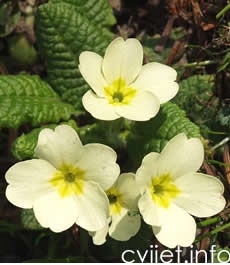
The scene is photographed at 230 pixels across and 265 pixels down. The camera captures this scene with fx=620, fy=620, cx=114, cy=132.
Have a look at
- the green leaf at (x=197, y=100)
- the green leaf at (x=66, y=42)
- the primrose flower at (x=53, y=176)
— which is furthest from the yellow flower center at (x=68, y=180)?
the green leaf at (x=197, y=100)

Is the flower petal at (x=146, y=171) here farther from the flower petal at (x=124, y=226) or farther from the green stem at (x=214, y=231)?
the green stem at (x=214, y=231)

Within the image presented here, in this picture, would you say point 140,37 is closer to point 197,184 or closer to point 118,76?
point 118,76

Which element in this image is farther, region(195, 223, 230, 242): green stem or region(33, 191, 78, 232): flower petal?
region(195, 223, 230, 242): green stem

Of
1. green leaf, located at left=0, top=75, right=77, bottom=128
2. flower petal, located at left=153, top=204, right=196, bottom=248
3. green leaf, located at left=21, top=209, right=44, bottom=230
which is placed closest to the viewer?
flower petal, located at left=153, top=204, right=196, bottom=248

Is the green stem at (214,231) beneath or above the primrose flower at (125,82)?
beneath

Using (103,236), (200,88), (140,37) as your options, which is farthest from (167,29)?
(103,236)

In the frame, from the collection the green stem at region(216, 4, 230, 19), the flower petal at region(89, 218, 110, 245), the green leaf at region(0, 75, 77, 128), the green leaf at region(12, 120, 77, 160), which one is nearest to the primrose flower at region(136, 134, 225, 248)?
the flower petal at region(89, 218, 110, 245)

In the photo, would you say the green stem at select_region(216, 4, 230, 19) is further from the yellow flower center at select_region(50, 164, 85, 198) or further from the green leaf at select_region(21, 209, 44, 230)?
the green leaf at select_region(21, 209, 44, 230)
